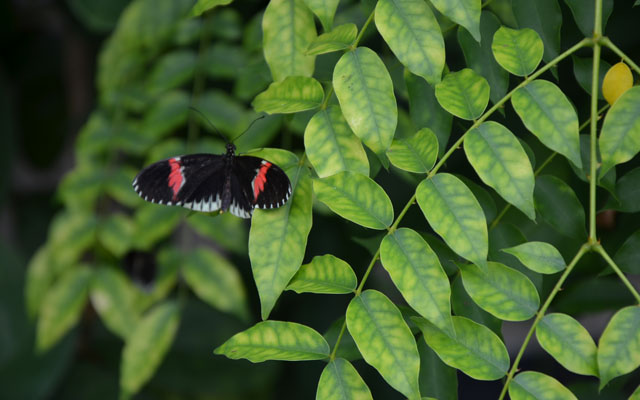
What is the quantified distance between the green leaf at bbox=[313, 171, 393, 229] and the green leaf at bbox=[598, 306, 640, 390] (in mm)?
205

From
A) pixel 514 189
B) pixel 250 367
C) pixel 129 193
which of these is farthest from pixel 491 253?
pixel 250 367

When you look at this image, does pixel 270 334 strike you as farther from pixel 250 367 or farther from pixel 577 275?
pixel 250 367

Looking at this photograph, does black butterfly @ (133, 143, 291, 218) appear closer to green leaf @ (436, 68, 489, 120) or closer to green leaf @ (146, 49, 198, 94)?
green leaf @ (436, 68, 489, 120)

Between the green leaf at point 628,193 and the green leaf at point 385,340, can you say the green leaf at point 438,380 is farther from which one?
the green leaf at point 628,193

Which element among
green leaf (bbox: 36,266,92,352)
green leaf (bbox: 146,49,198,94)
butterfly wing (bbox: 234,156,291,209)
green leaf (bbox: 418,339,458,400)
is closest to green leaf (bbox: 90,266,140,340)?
green leaf (bbox: 36,266,92,352)

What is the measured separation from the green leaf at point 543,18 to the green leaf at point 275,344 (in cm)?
39

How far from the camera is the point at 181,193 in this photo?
2.32ft

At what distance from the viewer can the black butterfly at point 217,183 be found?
2.01ft

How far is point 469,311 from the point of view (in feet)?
2.09

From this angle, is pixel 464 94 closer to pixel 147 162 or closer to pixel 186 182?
pixel 186 182

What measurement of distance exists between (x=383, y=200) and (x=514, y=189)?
116 millimetres

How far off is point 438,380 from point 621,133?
28 cm

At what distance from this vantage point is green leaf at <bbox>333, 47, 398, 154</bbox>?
0.57 metres

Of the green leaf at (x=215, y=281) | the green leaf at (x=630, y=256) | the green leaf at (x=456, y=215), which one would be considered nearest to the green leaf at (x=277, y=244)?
the green leaf at (x=456, y=215)
